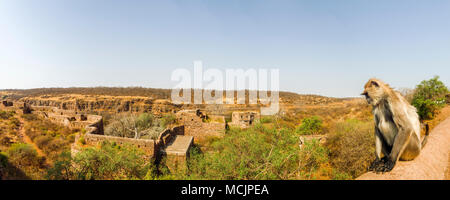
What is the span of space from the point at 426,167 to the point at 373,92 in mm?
1032

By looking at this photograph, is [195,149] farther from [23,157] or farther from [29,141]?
[29,141]

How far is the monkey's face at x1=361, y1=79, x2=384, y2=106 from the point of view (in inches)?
99.9

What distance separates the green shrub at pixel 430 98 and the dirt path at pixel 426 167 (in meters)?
9.60

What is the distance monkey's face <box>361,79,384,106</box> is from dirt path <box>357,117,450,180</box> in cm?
85

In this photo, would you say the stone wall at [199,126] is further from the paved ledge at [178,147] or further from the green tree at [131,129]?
the paved ledge at [178,147]

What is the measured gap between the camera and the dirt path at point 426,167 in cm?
199

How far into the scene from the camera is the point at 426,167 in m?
2.19

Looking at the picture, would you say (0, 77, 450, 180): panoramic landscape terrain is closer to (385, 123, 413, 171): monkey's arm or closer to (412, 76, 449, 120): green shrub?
(412, 76, 449, 120): green shrub

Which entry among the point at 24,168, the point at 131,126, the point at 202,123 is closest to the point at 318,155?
the point at 202,123

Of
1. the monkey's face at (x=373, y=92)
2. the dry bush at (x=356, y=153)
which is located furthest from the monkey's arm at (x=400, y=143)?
the dry bush at (x=356, y=153)

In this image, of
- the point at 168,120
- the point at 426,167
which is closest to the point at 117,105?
the point at 168,120
